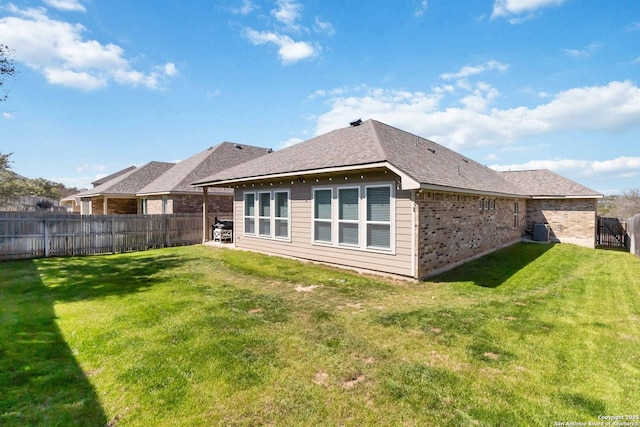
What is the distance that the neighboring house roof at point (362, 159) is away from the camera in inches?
315

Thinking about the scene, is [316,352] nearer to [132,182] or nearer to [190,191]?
[190,191]

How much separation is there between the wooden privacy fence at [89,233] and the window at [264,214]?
5.65m

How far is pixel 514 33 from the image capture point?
1104 centimetres

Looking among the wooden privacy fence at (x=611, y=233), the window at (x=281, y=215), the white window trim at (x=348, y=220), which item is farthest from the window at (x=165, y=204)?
the wooden privacy fence at (x=611, y=233)

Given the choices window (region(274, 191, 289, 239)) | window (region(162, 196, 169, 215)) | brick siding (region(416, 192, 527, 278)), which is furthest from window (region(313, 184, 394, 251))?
window (region(162, 196, 169, 215))

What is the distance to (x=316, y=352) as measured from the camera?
4.06m

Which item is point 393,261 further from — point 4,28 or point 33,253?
point 4,28

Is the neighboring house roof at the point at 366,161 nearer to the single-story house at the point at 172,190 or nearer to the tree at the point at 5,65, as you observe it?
the single-story house at the point at 172,190

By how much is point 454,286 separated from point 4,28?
17.8 meters

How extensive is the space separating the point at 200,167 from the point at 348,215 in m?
13.6

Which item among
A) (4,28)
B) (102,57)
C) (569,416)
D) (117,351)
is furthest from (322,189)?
(4,28)

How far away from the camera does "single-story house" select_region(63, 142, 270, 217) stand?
1736cm

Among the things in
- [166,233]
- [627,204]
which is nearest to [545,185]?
[627,204]

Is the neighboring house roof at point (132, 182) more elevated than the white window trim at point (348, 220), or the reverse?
the neighboring house roof at point (132, 182)
